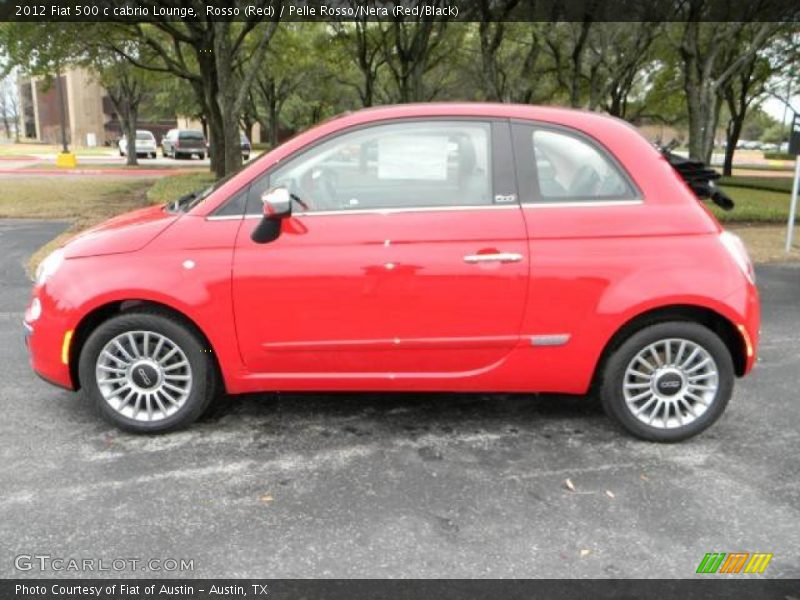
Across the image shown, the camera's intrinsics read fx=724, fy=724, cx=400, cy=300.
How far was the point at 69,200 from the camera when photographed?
53.3 feet

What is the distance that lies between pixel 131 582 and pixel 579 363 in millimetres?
2388

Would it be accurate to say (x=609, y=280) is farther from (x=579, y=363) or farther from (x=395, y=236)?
(x=395, y=236)

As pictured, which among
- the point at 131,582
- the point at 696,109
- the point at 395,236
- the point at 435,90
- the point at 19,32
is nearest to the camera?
the point at 131,582

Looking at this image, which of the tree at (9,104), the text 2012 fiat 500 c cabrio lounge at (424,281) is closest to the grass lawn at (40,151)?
the tree at (9,104)

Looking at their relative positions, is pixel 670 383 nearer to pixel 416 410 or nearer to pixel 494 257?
pixel 494 257

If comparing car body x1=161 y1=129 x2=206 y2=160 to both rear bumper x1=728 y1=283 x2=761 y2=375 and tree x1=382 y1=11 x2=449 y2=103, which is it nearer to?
tree x1=382 y1=11 x2=449 y2=103

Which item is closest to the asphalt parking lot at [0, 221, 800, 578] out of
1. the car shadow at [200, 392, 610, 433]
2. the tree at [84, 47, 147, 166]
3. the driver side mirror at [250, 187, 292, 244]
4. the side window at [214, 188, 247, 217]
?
the car shadow at [200, 392, 610, 433]

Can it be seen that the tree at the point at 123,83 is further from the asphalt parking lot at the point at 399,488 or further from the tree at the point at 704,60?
the asphalt parking lot at the point at 399,488

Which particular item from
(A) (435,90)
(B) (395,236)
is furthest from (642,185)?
(A) (435,90)

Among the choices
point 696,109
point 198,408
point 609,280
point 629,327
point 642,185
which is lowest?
point 198,408

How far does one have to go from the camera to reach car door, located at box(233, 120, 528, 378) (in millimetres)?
3727

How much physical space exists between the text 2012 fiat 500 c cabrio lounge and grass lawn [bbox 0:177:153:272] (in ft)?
18.1

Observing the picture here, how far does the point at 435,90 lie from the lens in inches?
1385

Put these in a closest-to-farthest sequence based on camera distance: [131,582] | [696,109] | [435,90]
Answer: [131,582], [696,109], [435,90]
